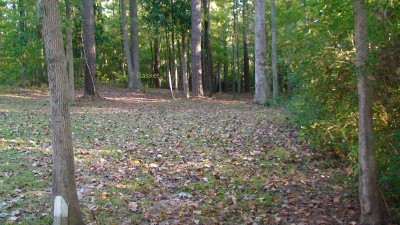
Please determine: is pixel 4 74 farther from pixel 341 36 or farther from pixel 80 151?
pixel 341 36

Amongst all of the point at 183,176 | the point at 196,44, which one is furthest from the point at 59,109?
the point at 196,44

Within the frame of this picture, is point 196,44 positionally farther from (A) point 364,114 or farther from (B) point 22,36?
(A) point 364,114

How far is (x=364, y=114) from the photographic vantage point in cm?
481

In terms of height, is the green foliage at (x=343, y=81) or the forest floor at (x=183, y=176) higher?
the green foliage at (x=343, y=81)

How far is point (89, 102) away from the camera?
20.7 meters

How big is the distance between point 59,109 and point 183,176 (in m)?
3.51

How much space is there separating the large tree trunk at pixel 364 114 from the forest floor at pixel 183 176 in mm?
866

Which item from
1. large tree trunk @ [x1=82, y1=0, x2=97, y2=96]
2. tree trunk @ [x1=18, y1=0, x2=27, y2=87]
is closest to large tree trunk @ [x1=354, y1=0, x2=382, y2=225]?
large tree trunk @ [x1=82, y1=0, x2=97, y2=96]

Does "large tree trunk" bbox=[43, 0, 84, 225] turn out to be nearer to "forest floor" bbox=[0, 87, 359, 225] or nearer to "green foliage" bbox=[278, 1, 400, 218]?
"forest floor" bbox=[0, 87, 359, 225]

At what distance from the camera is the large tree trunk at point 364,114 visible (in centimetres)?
473

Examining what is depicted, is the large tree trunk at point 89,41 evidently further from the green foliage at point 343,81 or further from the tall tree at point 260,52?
the green foliage at point 343,81

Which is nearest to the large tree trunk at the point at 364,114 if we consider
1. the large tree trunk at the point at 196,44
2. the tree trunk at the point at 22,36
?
the large tree trunk at the point at 196,44

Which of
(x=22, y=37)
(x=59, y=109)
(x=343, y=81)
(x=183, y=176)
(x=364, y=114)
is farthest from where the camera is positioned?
(x=22, y=37)

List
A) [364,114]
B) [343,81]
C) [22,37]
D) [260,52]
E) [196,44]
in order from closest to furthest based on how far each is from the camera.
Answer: [364,114] < [343,81] < [260,52] < [22,37] < [196,44]
